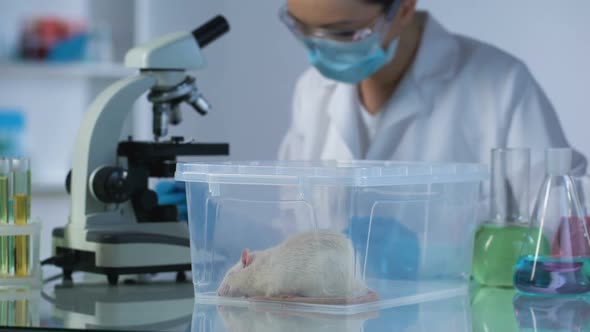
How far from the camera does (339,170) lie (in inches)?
36.5

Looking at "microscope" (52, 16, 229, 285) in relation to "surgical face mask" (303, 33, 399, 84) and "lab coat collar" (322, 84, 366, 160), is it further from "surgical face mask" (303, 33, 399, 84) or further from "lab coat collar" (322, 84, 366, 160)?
Result: "lab coat collar" (322, 84, 366, 160)

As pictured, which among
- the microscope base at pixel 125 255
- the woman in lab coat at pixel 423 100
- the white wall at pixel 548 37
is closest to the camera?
the microscope base at pixel 125 255

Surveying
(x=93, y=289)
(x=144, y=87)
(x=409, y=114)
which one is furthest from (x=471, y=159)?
(x=93, y=289)

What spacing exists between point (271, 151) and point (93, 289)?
1.61 metres

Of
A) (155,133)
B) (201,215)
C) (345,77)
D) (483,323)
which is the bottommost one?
(483,323)

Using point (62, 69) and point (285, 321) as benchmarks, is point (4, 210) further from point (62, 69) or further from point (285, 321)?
point (62, 69)

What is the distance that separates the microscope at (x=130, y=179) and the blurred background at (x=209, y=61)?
Result: 1219mm

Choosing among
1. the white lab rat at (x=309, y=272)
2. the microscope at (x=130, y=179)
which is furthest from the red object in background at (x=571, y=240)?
the microscope at (x=130, y=179)

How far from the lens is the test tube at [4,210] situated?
3.76ft

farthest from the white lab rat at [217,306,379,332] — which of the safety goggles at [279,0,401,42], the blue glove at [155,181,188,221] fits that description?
the safety goggles at [279,0,401,42]

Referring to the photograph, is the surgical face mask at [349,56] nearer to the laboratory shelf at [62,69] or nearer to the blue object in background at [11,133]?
the laboratory shelf at [62,69]

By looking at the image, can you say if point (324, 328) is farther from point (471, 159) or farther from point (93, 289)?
point (471, 159)

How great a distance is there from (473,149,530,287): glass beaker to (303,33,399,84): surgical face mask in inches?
28.9

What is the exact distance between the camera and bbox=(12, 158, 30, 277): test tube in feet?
3.79
